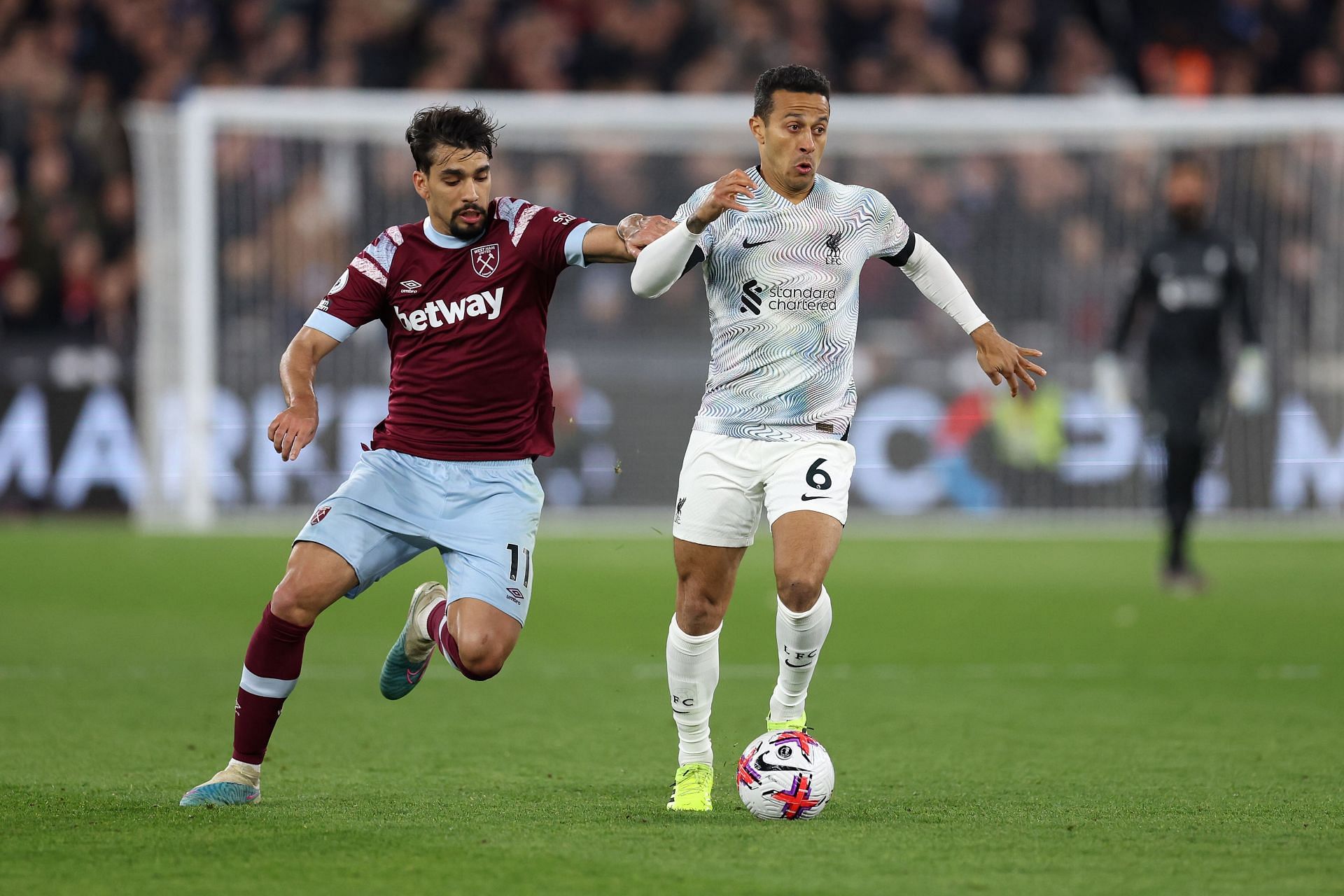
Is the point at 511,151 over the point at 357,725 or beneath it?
over

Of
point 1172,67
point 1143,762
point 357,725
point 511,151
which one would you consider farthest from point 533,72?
point 1143,762

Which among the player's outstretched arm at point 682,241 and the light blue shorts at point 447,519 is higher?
the player's outstretched arm at point 682,241

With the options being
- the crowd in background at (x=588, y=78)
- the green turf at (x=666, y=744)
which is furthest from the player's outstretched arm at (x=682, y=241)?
the crowd in background at (x=588, y=78)

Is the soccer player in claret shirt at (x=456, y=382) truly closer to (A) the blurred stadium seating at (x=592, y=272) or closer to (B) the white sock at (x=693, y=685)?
(B) the white sock at (x=693, y=685)

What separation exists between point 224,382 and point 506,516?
34.5 feet

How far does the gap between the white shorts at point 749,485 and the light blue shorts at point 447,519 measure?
54 centimetres

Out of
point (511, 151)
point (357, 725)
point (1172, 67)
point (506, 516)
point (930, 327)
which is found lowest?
point (357, 725)

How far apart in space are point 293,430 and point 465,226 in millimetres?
887

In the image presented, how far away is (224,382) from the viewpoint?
15.9 meters

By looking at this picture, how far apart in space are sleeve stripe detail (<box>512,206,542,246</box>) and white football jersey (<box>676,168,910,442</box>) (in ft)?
1.65

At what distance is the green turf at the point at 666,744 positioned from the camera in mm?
4699

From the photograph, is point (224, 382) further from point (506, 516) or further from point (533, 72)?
point (506, 516)

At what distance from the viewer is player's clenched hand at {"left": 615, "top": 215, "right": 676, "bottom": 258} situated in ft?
18.8

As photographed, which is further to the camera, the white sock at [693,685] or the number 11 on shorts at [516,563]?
the number 11 on shorts at [516,563]
